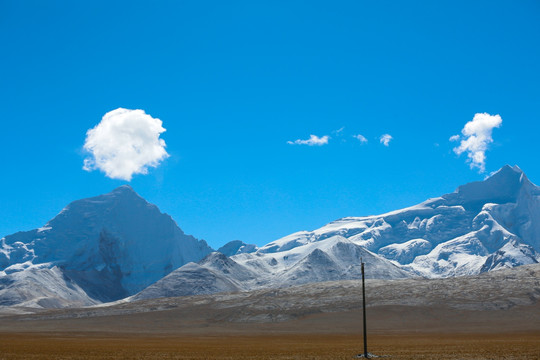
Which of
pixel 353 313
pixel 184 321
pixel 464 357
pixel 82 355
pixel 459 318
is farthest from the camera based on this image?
pixel 184 321

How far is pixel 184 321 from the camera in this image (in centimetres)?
19625

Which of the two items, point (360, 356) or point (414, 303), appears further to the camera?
point (414, 303)

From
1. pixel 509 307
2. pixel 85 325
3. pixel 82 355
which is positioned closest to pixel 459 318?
pixel 509 307

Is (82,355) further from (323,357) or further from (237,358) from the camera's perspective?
(323,357)

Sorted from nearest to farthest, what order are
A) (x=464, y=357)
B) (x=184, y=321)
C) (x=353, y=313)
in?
(x=464, y=357), (x=353, y=313), (x=184, y=321)

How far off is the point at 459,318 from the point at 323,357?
12003cm

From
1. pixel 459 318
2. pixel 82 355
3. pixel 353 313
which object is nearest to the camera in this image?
pixel 82 355

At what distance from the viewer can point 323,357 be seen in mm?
56594

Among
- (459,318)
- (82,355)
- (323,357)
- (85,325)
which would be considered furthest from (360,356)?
(85,325)

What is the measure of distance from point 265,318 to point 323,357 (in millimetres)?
136162

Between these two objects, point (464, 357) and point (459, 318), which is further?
point (459, 318)

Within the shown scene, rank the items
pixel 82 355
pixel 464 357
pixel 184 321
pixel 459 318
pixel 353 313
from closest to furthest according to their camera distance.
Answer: pixel 464 357, pixel 82 355, pixel 459 318, pixel 353 313, pixel 184 321

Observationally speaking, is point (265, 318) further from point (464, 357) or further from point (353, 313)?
point (464, 357)

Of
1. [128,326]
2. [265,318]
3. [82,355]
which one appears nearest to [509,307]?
[265,318]
